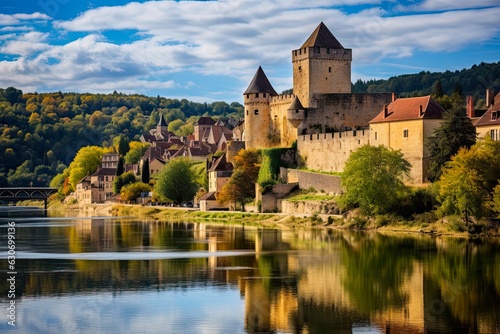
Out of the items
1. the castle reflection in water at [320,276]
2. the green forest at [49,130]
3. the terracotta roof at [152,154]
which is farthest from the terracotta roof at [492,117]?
the green forest at [49,130]

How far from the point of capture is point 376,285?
30344 millimetres

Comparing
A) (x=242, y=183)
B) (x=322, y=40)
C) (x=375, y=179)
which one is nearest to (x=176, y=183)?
(x=242, y=183)

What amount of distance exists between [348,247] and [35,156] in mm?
116695

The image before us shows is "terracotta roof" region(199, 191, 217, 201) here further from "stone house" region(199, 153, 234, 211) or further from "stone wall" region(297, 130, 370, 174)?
"stone wall" region(297, 130, 370, 174)

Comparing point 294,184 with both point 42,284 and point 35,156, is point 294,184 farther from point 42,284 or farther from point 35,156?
point 35,156

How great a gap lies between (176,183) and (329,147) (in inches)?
768

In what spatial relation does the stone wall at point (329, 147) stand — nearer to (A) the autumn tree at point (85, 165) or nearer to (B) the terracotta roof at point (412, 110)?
(B) the terracotta roof at point (412, 110)

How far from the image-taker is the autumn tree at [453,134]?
45.8 meters

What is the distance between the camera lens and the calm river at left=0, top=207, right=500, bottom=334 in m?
24.2

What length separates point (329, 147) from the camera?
2355 inches

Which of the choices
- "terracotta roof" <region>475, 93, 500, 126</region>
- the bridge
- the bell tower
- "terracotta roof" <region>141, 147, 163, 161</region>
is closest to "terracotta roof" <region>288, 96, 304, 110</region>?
the bell tower

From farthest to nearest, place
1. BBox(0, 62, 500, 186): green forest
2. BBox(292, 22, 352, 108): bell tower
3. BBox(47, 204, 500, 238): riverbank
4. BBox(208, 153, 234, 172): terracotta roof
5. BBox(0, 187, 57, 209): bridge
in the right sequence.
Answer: BBox(0, 62, 500, 186): green forest → BBox(0, 187, 57, 209): bridge → BBox(208, 153, 234, 172): terracotta roof → BBox(292, 22, 352, 108): bell tower → BBox(47, 204, 500, 238): riverbank

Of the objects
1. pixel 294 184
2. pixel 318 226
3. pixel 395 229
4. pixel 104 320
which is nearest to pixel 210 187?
pixel 294 184

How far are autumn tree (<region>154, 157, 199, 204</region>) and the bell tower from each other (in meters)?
14.8
